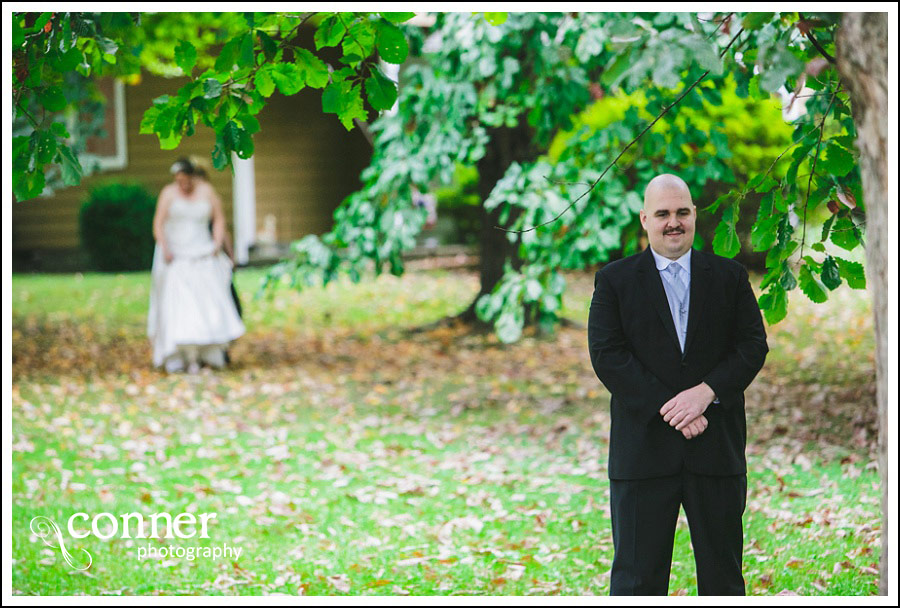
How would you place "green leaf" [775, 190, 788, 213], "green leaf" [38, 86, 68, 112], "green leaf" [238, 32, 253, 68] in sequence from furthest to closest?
"green leaf" [775, 190, 788, 213]
"green leaf" [38, 86, 68, 112]
"green leaf" [238, 32, 253, 68]

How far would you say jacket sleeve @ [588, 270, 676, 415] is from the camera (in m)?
3.30

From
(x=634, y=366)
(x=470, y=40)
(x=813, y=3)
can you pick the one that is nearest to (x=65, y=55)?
(x=634, y=366)

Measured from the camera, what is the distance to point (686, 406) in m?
3.26

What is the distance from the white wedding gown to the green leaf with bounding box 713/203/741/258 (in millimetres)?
7232

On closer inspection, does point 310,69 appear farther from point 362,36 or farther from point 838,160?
point 838,160

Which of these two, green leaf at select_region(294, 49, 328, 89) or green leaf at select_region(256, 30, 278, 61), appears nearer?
green leaf at select_region(294, 49, 328, 89)

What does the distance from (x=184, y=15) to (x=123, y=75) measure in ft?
30.9

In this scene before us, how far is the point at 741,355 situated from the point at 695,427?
289mm

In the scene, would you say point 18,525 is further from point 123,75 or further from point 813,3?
point 813,3

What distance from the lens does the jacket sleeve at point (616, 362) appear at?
330 cm

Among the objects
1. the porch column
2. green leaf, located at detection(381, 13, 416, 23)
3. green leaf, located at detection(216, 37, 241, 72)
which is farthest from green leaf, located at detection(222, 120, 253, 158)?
the porch column

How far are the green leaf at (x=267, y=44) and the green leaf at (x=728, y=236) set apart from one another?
1.80m

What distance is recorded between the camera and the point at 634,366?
3.32 metres

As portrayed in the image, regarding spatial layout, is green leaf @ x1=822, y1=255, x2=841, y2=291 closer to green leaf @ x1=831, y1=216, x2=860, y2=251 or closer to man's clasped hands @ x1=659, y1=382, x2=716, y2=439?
green leaf @ x1=831, y1=216, x2=860, y2=251
